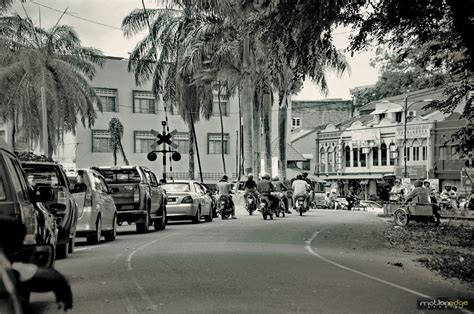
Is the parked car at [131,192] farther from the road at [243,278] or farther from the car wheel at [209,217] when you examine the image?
the car wheel at [209,217]

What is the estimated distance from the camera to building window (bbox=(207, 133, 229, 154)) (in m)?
65.9

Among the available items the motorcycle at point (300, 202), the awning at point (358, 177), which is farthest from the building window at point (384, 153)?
the motorcycle at point (300, 202)

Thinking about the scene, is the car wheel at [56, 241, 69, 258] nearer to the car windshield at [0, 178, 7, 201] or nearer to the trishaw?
the car windshield at [0, 178, 7, 201]

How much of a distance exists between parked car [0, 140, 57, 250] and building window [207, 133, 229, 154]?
56292 millimetres

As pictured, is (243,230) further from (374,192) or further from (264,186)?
(374,192)

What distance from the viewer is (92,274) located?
40.0 feet

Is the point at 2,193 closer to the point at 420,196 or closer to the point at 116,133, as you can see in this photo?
the point at 420,196

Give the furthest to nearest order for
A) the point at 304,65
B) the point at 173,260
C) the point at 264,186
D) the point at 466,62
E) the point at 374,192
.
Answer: the point at 374,192 → the point at 264,186 → the point at 466,62 → the point at 304,65 → the point at 173,260

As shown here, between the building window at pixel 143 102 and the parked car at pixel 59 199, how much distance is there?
45.9 meters

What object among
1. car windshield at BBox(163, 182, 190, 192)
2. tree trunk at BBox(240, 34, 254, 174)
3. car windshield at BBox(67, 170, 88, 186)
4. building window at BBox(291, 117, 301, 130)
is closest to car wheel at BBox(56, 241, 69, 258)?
car windshield at BBox(67, 170, 88, 186)

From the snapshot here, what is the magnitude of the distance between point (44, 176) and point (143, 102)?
46489 mm

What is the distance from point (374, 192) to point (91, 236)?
58.3 metres

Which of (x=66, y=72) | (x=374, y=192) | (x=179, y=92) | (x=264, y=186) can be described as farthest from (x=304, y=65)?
(x=374, y=192)

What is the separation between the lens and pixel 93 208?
1809cm
